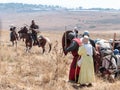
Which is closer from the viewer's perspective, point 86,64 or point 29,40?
point 86,64

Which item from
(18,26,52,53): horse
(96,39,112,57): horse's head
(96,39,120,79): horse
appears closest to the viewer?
(96,39,120,79): horse

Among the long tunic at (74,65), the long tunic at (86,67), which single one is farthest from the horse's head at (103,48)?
the long tunic at (86,67)

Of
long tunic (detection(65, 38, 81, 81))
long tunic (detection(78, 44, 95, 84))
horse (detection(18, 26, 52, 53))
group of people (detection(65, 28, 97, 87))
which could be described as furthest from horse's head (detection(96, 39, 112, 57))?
horse (detection(18, 26, 52, 53))

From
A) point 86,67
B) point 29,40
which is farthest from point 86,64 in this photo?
point 29,40

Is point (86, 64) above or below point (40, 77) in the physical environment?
above

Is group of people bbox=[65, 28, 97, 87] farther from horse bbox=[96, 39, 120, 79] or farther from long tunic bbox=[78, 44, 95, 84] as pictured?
horse bbox=[96, 39, 120, 79]

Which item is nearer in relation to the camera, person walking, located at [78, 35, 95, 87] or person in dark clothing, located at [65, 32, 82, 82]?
person walking, located at [78, 35, 95, 87]

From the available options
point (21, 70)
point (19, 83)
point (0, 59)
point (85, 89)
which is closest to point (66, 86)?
point (85, 89)

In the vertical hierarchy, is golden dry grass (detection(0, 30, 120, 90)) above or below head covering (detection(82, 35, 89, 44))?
below

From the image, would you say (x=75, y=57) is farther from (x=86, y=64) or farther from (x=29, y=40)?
(x=29, y=40)

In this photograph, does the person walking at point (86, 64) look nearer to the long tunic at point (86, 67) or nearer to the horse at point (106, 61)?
the long tunic at point (86, 67)

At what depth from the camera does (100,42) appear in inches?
683

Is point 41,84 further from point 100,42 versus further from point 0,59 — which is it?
point 0,59

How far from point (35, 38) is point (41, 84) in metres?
12.0
